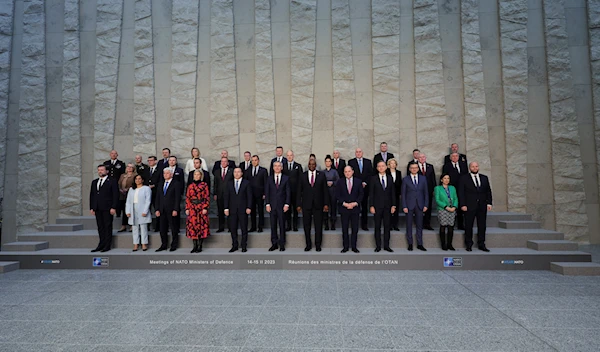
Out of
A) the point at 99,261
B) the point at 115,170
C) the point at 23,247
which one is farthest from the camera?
the point at 115,170

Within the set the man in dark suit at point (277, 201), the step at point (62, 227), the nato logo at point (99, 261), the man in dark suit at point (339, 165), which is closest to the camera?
the nato logo at point (99, 261)

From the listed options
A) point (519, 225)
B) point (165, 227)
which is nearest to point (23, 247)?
point (165, 227)

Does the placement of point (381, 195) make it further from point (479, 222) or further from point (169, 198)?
point (169, 198)

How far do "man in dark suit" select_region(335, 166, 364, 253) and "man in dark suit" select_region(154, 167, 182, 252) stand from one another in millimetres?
3152

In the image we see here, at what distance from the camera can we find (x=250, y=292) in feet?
13.3

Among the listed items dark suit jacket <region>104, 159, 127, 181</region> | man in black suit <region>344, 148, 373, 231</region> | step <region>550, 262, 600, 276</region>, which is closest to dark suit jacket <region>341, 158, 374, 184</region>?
man in black suit <region>344, 148, 373, 231</region>

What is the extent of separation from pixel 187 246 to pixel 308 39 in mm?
6197

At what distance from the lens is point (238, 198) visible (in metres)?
5.73

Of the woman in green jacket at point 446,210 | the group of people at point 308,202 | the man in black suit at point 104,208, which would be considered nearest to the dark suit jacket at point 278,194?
the group of people at point 308,202

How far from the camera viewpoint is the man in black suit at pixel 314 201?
5566 millimetres

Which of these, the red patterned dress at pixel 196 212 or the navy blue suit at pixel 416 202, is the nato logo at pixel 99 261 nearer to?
the red patterned dress at pixel 196 212

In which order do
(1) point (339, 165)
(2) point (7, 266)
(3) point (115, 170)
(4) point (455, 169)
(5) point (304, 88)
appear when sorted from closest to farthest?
(2) point (7, 266)
(4) point (455, 169)
(1) point (339, 165)
(3) point (115, 170)
(5) point (304, 88)

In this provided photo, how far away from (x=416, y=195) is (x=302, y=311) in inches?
130

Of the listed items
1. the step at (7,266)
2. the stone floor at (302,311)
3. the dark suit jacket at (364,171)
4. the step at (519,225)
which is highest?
the dark suit jacket at (364,171)
